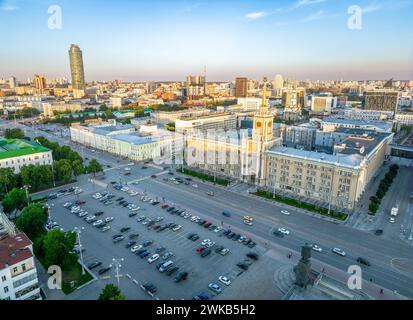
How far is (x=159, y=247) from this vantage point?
33406mm

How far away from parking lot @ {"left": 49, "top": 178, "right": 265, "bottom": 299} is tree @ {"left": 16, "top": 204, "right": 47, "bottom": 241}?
4.67m

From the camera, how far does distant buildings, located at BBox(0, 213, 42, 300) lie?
22.6 metres

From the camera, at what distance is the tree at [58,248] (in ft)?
89.9

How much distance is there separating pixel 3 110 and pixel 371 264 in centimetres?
17429

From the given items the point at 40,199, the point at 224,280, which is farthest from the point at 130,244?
the point at 40,199

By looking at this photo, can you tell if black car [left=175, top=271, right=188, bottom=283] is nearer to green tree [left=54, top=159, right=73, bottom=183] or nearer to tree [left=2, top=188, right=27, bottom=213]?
tree [left=2, top=188, right=27, bottom=213]

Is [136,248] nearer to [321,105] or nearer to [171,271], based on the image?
[171,271]

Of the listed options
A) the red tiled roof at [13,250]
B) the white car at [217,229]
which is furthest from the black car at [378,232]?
the red tiled roof at [13,250]

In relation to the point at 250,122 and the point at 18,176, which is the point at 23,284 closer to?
the point at 18,176

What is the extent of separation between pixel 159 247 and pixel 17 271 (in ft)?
47.0

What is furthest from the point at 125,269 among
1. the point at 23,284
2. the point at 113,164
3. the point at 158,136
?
the point at 158,136

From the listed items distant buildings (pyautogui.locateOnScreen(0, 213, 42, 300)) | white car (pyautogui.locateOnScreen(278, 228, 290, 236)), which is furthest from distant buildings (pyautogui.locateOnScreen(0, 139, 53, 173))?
white car (pyautogui.locateOnScreen(278, 228, 290, 236))
